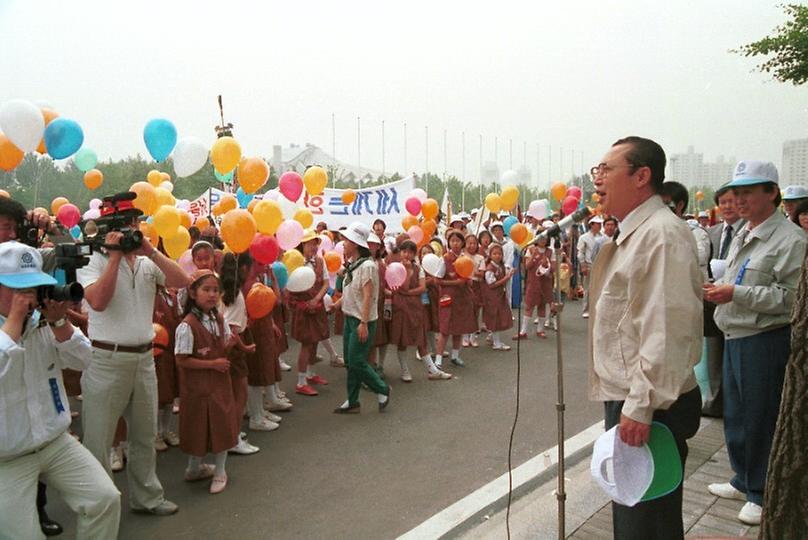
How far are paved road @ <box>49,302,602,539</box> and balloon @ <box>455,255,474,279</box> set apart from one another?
145 centimetres

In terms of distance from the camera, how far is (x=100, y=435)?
11.0ft

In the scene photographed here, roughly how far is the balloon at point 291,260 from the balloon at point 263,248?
0.79m

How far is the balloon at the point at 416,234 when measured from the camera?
8539 mm

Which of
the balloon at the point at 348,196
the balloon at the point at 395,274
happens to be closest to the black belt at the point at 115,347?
the balloon at the point at 395,274

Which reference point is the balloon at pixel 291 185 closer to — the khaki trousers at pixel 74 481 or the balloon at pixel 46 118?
the balloon at pixel 46 118

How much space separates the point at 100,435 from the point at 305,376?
127 inches

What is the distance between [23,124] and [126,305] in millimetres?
2770

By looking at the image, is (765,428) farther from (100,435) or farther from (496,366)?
(496,366)

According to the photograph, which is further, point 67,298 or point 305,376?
point 305,376

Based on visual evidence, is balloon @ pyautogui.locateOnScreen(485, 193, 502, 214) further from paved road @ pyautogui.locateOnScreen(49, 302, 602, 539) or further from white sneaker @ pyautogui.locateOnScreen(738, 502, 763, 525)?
white sneaker @ pyautogui.locateOnScreen(738, 502, 763, 525)

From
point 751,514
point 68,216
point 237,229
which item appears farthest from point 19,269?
point 68,216

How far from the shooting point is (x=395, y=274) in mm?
6574

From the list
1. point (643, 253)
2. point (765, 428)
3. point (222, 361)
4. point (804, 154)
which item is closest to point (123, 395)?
point (222, 361)

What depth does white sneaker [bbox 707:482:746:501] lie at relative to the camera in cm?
360
